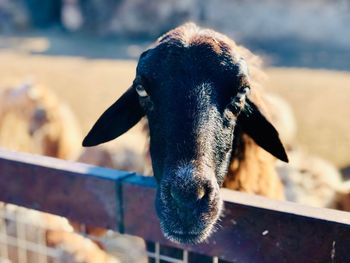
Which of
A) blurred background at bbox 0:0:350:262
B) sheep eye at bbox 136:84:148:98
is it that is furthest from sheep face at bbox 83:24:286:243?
blurred background at bbox 0:0:350:262

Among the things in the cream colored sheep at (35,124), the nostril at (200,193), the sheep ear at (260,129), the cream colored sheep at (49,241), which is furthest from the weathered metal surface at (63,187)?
the cream colored sheep at (35,124)

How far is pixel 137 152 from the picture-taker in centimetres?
586

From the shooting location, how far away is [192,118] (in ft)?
7.29

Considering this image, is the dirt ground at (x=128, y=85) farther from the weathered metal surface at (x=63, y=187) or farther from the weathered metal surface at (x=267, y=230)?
the weathered metal surface at (x=267, y=230)

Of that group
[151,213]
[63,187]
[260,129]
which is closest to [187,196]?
[151,213]

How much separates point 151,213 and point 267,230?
1.61 feet

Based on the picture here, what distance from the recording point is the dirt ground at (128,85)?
8.86 m

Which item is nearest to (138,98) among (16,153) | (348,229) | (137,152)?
(16,153)

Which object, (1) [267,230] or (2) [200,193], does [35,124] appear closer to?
(2) [200,193]

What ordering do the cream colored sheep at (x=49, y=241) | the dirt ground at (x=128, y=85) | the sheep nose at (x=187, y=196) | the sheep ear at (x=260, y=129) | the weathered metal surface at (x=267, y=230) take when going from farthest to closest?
the dirt ground at (x=128, y=85) < the cream colored sheep at (x=49, y=241) < the sheep ear at (x=260, y=129) < the sheep nose at (x=187, y=196) < the weathered metal surface at (x=267, y=230)

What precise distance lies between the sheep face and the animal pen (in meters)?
0.09

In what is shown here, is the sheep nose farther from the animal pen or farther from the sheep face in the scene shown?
the animal pen

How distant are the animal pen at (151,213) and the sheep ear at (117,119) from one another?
40 centimetres

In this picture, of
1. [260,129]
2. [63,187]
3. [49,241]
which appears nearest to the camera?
[63,187]
